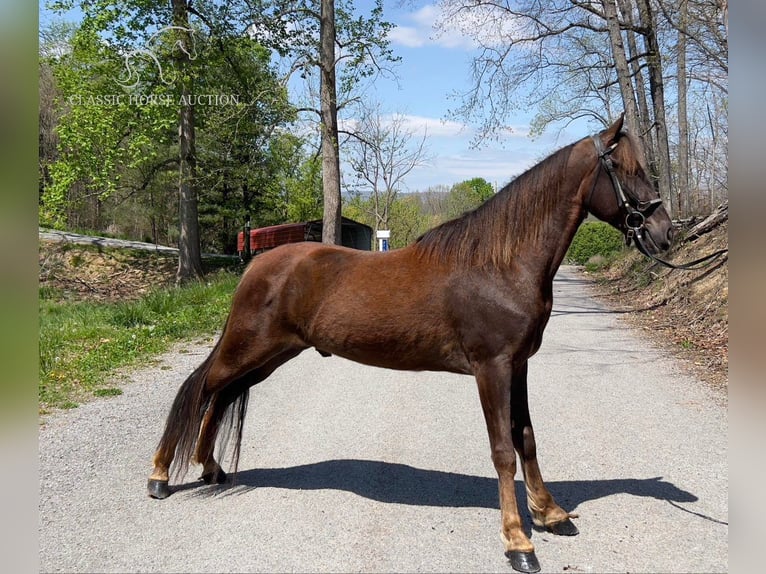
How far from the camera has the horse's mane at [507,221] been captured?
134 inches

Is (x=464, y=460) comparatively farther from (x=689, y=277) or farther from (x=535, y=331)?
(x=689, y=277)

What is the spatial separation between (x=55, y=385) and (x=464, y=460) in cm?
494

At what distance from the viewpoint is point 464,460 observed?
4496 mm

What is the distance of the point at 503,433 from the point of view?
3.23 metres

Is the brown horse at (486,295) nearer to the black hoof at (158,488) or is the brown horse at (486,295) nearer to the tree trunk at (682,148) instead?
the black hoof at (158,488)

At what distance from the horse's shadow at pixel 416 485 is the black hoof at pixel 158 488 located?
0.18m

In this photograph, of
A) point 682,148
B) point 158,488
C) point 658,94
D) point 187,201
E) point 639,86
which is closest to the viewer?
point 158,488

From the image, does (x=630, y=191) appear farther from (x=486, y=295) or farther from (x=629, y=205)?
(x=486, y=295)

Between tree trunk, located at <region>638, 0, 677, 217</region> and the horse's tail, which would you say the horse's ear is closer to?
the horse's tail

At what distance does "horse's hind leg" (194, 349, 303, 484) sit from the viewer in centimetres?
Result: 405

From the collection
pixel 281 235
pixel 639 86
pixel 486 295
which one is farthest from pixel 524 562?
pixel 639 86

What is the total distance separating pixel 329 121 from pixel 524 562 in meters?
14.1

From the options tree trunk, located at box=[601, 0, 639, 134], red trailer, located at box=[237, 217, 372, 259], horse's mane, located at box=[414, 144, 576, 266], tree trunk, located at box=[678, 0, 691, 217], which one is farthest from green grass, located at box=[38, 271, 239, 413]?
tree trunk, located at box=[678, 0, 691, 217]

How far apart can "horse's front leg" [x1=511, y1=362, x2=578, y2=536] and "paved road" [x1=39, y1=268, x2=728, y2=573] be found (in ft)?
0.33
